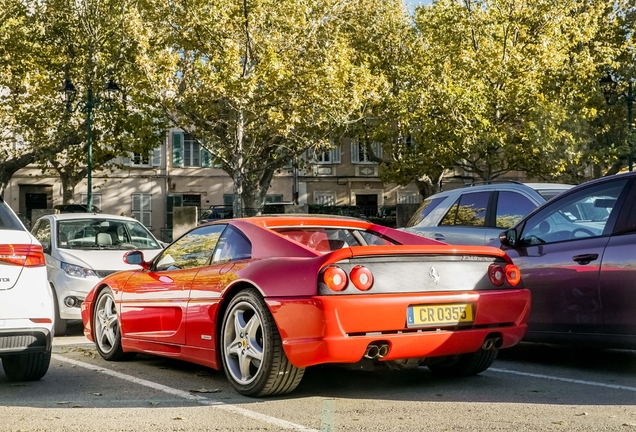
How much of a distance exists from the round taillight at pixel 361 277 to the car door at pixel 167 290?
5.30ft

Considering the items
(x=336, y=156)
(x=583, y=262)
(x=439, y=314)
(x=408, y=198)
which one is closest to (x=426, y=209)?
(x=583, y=262)

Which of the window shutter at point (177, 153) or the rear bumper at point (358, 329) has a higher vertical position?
the window shutter at point (177, 153)

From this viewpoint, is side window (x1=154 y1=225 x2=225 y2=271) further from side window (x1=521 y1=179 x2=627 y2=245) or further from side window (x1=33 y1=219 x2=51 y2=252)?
side window (x1=33 y1=219 x2=51 y2=252)

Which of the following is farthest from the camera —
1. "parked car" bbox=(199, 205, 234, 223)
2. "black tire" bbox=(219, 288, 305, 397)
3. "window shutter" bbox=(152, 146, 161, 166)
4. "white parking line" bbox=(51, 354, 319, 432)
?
"window shutter" bbox=(152, 146, 161, 166)

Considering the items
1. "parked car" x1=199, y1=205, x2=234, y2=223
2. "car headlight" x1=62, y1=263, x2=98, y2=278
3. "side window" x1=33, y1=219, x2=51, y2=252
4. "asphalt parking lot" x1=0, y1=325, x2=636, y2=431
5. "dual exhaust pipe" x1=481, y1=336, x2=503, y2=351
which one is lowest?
"asphalt parking lot" x1=0, y1=325, x2=636, y2=431

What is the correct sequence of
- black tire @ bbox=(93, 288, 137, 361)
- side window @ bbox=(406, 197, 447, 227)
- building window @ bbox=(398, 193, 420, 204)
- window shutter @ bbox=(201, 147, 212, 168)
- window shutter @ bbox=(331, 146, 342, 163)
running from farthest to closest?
building window @ bbox=(398, 193, 420, 204)
window shutter @ bbox=(331, 146, 342, 163)
window shutter @ bbox=(201, 147, 212, 168)
side window @ bbox=(406, 197, 447, 227)
black tire @ bbox=(93, 288, 137, 361)

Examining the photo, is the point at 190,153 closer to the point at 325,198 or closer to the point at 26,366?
the point at 325,198

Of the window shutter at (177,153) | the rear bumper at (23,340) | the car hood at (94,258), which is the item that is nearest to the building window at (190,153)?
the window shutter at (177,153)

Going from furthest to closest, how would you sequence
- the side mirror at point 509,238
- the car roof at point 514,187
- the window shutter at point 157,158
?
1. the window shutter at point 157,158
2. the car roof at point 514,187
3. the side mirror at point 509,238

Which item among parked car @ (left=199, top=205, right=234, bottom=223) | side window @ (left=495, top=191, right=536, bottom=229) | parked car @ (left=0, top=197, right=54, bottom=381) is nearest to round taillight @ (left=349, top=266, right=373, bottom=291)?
parked car @ (left=0, top=197, right=54, bottom=381)

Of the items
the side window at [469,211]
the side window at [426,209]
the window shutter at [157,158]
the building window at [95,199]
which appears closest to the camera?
the side window at [469,211]

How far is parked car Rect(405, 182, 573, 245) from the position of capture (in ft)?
35.8

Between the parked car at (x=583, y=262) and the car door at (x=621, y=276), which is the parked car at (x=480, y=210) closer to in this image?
Answer: the parked car at (x=583, y=262)

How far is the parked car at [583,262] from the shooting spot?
7168 mm
